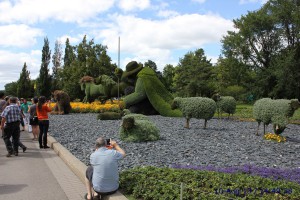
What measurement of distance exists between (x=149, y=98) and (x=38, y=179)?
43.0 feet

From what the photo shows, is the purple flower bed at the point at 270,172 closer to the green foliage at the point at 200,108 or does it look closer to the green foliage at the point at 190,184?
the green foliage at the point at 190,184

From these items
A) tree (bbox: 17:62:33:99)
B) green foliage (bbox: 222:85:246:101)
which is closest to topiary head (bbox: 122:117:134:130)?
green foliage (bbox: 222:85:246:101)

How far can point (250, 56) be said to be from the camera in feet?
162

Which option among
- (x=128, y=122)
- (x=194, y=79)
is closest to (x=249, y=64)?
(x=194, y=79)

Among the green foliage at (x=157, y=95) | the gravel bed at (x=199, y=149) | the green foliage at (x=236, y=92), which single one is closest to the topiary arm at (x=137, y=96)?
the green foliage at (x=157, y=95)

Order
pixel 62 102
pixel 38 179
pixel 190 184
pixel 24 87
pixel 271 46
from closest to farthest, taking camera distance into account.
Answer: pixel 190 184, pixel 38 179, pixel 62 102, pixel 271 46, pixel 24 87

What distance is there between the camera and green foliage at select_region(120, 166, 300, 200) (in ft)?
15.4

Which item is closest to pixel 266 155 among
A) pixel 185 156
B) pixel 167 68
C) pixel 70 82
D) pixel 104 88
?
pixel 185 156

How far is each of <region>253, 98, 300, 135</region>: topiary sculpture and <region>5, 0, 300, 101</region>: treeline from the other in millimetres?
31149

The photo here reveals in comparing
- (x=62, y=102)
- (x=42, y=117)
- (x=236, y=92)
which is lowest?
Answer: (x=42, y=117)

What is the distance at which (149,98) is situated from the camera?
19812 mm

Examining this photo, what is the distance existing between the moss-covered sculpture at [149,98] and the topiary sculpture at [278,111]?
774cm

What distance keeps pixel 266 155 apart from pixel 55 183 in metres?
5.42

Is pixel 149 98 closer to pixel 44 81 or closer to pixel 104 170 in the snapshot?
pixel 104 170
